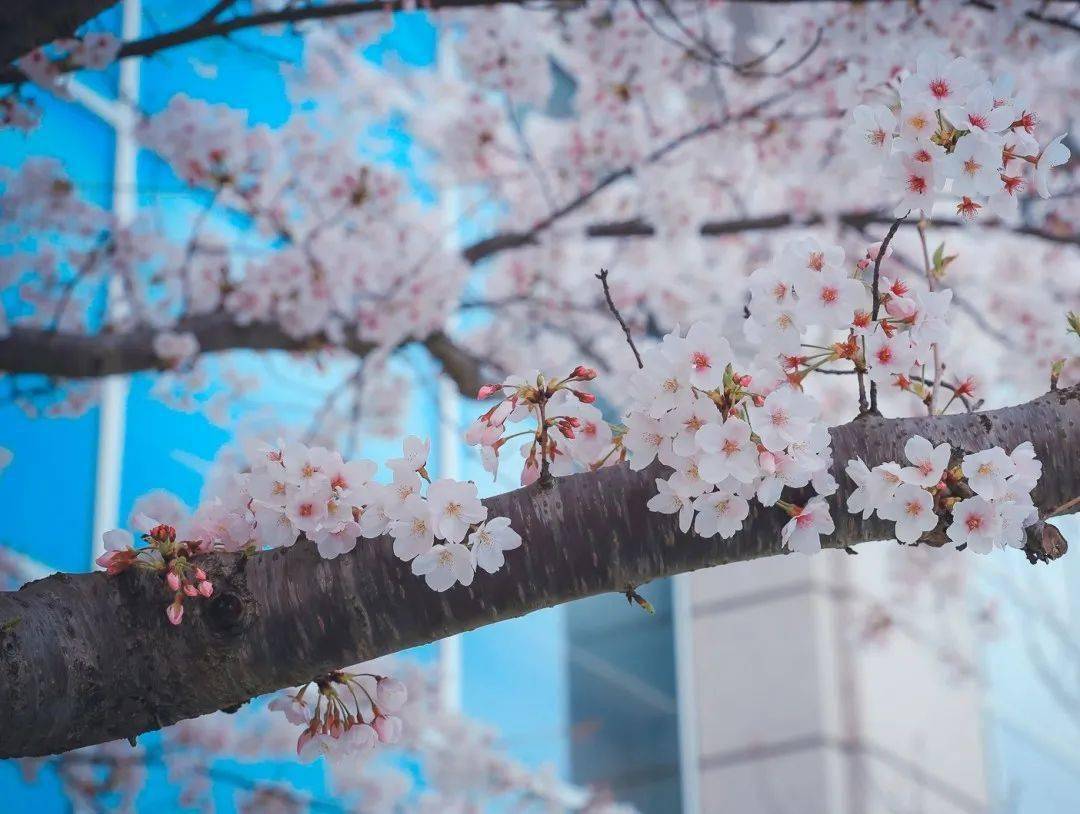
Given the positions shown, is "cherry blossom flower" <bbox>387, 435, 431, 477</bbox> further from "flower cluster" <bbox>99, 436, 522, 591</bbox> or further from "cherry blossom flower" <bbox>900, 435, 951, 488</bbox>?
"cherry blossom flower" <bbox>900, 435, 951, 488</bbox>

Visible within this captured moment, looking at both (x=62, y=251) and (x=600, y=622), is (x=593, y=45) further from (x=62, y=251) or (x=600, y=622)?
(x=600, y=622)

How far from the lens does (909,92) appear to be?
4.72ft

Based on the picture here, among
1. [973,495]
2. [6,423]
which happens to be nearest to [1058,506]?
[973,495]

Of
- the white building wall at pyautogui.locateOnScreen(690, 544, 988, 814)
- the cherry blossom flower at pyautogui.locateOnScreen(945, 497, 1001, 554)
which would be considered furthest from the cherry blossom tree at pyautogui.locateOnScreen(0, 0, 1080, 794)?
the white building wall at pyautogui.locateOnScreen(690, 544, 988, 814)

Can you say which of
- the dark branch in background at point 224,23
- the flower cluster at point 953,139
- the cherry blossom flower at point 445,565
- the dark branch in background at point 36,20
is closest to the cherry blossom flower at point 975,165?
the flower cluster at point 953,139

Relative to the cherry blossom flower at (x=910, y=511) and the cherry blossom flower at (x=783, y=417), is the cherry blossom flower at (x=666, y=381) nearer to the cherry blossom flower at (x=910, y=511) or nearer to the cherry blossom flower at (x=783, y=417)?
the cherry blossom flower at (x=783, y=417)

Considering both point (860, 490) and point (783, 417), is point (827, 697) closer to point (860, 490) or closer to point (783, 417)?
point (860, 490)

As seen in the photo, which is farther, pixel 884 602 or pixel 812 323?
pixel 884 602

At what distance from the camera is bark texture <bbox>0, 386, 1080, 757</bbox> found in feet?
4.78

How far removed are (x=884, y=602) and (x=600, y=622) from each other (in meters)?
1.91

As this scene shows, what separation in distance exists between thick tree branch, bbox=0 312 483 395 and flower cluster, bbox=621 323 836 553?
218 cm

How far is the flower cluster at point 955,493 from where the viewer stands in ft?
4.51

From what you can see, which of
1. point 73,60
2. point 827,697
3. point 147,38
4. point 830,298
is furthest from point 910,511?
point 827,697

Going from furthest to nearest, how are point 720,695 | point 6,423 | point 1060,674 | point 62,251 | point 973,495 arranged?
point 720,695
point 1060,674
point 62,251
point 6,423
point 973,495
